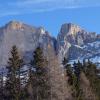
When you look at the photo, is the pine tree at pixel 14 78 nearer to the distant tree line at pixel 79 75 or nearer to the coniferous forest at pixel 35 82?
the coniferous forest at pixel 35 82

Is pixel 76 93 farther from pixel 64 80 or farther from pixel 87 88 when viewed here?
pixel 64 80

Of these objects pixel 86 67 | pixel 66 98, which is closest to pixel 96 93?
pixel 86 67

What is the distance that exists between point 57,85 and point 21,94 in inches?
320

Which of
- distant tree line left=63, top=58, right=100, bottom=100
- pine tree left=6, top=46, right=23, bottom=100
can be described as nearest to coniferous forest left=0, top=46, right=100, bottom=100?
pine tree left=6, top=46, right=23, bottom=100

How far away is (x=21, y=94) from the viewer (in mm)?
83000

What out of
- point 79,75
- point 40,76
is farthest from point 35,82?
point 79,75

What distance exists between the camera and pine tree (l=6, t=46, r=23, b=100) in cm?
8088

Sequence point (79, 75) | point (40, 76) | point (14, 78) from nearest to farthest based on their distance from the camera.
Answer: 1. point (40, 76)
2. point (14, 78)
3. point (79, 75)

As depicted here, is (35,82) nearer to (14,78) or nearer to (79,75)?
(14,78)

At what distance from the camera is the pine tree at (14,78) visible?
80.9m

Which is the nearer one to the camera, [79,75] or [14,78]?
[14,78]

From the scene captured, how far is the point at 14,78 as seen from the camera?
82.0 metres

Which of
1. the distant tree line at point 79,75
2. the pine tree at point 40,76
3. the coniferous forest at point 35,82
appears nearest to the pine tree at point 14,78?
the coniferous forest at point 35,82

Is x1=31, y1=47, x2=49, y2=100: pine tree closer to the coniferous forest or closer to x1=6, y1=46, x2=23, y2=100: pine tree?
the coniferous forest
